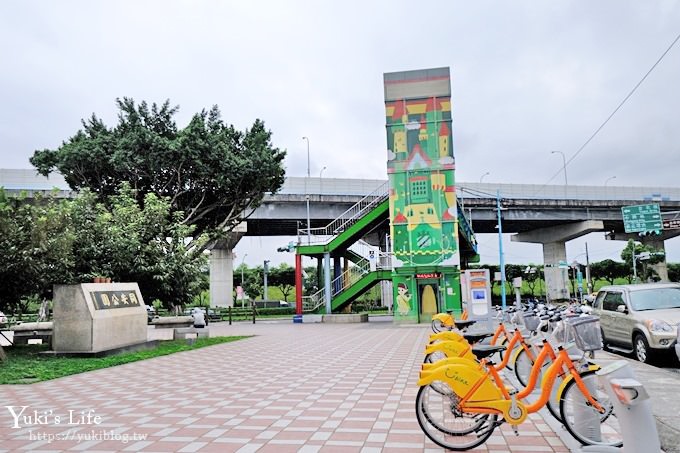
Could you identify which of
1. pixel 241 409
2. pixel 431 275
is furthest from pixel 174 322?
pixel 241 409

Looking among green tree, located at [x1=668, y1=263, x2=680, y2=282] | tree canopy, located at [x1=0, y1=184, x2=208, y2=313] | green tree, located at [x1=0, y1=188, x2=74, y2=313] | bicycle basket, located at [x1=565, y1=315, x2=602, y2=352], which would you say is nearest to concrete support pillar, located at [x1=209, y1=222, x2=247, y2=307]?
tree canopy, located at [x1=0, y1=184, x2=208, y2=313]

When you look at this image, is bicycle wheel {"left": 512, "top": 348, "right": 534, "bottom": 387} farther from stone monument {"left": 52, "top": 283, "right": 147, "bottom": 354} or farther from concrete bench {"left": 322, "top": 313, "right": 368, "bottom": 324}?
concrete bench {"left": 322, "top": 313, "right": 368, "bottom": 324}

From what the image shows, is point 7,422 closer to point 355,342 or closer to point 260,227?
point 355,342

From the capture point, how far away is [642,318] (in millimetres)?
9852

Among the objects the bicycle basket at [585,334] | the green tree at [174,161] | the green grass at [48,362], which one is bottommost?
the green grass at [48,362]

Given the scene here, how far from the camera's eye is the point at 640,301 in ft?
34.3

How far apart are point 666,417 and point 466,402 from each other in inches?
118

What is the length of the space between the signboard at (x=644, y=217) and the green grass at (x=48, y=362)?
25.9 metres

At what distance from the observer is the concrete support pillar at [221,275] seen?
40875 millimetres

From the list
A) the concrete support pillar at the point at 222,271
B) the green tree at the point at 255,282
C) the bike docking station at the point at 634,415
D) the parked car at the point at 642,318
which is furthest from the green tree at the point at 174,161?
the green tree at the point at 255,282

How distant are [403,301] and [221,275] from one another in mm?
21314

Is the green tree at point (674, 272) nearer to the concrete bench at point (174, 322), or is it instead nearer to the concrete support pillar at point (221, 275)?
the concrete support pillar at point (221, 275)

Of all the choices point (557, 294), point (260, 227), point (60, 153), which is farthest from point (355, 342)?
point (557, 294)

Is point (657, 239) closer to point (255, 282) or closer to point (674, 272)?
point (674, 272)
